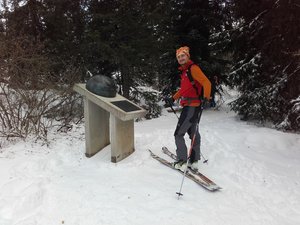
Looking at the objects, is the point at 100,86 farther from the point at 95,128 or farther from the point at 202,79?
the point at 202,79

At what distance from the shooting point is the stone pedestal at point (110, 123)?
5.69 m

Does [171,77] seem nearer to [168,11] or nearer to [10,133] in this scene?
[168,11]

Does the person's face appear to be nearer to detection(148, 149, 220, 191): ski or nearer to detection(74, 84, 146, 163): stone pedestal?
detection(74, 84, 146, 163): stone pedestal

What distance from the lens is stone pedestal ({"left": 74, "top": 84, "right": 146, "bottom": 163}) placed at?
5.69 m

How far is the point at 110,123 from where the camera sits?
6.16 m

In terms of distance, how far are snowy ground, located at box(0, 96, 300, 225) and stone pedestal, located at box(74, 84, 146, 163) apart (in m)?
0.19

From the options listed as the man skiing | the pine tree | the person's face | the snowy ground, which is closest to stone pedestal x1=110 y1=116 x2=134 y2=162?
the snowy ground

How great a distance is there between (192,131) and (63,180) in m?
2.24

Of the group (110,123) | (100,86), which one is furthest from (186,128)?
(100,86)

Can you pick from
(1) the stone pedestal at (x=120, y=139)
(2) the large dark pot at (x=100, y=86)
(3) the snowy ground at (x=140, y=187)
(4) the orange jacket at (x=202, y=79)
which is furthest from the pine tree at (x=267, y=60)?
(2) the large dark pot at (x=100, y=86)

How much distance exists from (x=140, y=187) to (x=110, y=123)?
1688 millimetres

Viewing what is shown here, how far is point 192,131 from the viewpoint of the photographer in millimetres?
5719

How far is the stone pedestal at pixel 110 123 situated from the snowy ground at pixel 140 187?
19 cm

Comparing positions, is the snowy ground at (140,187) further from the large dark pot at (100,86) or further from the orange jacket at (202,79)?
the orange jacket at (202,79)
